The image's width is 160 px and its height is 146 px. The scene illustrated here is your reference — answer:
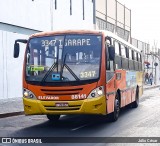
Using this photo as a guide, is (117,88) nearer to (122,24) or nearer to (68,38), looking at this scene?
(68,38)

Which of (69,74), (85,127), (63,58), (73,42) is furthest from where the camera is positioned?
(85,127)

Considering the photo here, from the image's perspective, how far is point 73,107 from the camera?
1145 cm

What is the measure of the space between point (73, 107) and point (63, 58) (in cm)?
152

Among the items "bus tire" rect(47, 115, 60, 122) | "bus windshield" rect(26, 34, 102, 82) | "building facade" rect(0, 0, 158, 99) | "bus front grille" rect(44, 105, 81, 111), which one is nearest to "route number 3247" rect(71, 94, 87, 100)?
"bus front grille" rect(44, 105, 81, 111)

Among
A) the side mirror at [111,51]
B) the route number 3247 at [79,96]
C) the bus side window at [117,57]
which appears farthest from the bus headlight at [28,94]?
the bus side window at [117,57]

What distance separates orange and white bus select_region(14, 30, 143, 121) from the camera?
11.5 meters

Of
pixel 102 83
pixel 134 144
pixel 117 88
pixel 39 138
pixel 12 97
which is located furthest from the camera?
pixel 12 97

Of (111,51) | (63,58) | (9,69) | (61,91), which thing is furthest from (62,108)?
(9,69)

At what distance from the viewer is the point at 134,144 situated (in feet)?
30.3

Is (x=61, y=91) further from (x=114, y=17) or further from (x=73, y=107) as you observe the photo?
(x=114, y=17)

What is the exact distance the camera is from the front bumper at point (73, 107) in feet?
37.3

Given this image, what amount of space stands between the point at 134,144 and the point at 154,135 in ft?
4.56

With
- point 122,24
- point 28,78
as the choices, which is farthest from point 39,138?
point 122,24

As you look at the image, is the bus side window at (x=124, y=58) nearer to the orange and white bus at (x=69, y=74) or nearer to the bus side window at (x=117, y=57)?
the bus side window at (x=117, y=57)
